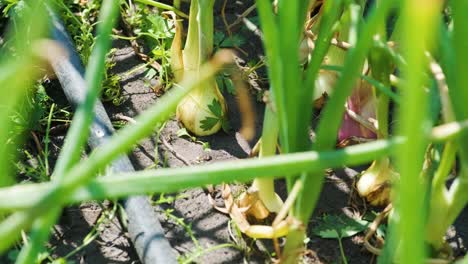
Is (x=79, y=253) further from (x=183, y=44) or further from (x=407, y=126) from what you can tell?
(x=407, y=126)

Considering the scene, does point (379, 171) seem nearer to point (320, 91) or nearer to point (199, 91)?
point (320, 91)

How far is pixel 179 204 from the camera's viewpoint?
1489 millimetres

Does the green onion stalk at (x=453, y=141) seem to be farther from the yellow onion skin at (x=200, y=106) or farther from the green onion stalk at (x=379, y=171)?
the yellow onion skin at (x=200, y=106)

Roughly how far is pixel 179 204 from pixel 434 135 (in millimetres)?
734

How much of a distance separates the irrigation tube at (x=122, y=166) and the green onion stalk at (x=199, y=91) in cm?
19

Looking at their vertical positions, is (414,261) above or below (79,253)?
above

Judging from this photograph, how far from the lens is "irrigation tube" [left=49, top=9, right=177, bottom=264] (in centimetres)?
128

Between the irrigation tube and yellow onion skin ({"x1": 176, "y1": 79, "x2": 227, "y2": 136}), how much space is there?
0.18 metres

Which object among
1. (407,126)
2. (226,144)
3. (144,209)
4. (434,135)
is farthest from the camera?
(226,144)

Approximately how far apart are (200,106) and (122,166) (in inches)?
9.9

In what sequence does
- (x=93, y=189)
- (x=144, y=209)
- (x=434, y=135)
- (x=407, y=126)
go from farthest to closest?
(x=144, y=209) → (x=434, y=135) → (x=93, y=189) → (x=407, y=126)

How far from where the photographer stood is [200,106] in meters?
1.60

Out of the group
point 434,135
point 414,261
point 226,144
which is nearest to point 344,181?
point 226,144

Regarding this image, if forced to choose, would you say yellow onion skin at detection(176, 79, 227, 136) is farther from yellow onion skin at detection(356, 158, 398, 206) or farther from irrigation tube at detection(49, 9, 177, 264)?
yellow onion skin at detection(356, 158, 398, 206)
